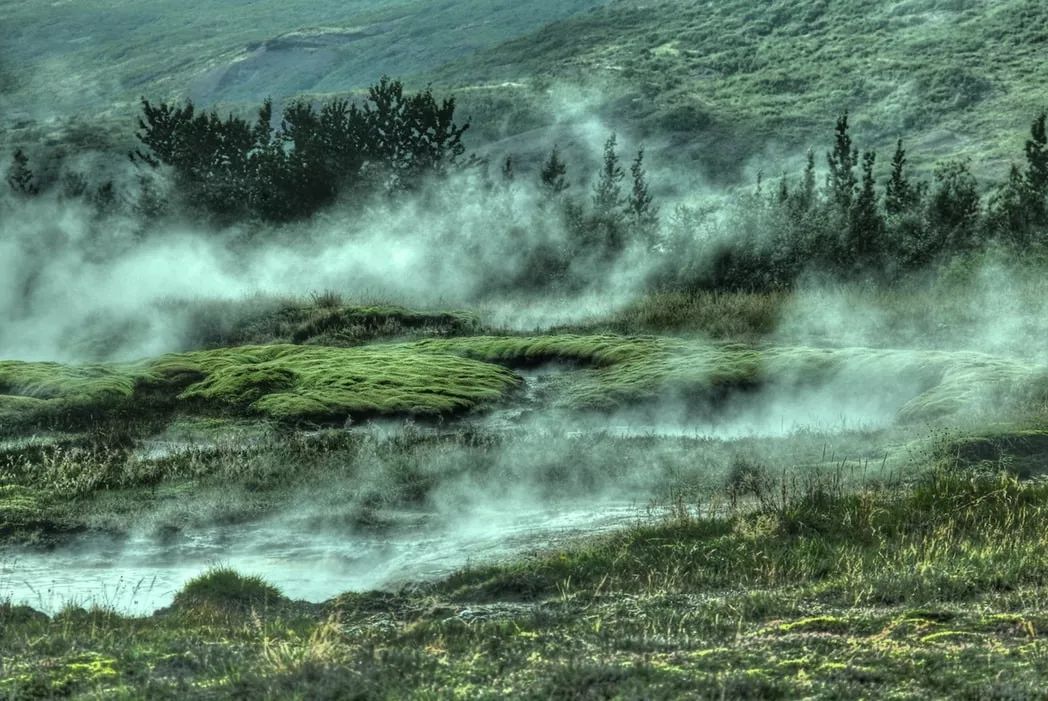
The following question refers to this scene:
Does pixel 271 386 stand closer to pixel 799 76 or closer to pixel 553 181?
pixel 553 181

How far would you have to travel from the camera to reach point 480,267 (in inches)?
1778

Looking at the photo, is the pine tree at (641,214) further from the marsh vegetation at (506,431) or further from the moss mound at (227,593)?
the moss mound at (227,593)

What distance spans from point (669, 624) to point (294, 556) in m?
5.72

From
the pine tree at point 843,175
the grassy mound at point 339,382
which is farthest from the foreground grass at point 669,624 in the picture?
the pine tree at point 843,175

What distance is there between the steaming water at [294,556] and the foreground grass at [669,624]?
710mm

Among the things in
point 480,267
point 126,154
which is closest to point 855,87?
point 480,267

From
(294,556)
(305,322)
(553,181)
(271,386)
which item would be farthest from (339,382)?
(553,181)

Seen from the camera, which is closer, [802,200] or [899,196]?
[899,196]

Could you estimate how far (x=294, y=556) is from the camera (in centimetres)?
1203

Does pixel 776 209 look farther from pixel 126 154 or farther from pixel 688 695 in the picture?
pixel 126 154

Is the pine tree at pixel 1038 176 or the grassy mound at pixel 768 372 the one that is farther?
the pine tree at pixel 1038 176

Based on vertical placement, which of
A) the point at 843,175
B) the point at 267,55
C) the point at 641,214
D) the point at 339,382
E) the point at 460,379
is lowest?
the point at 641,214

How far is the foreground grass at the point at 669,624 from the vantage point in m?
5.98

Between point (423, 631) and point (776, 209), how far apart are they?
31.7 m
